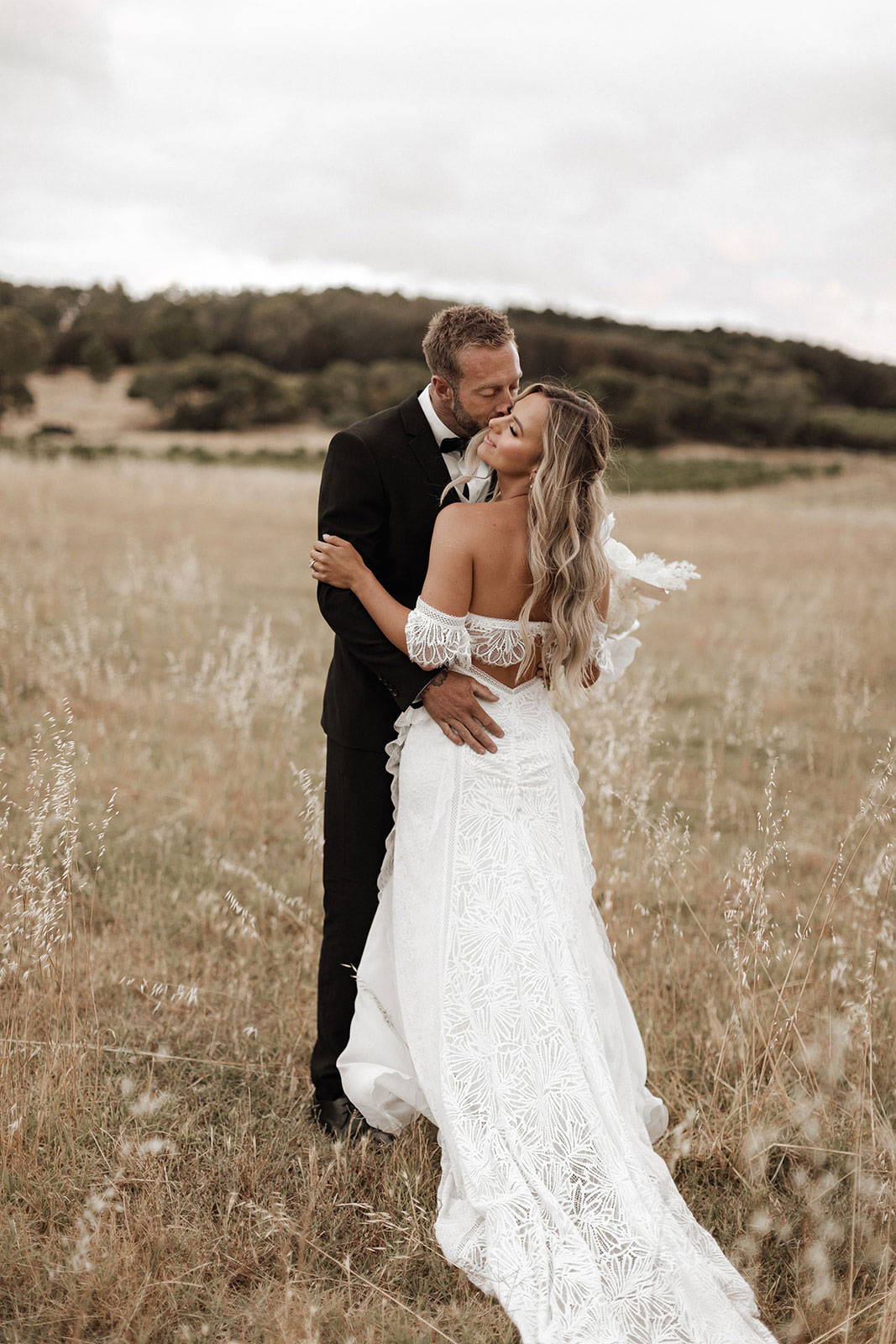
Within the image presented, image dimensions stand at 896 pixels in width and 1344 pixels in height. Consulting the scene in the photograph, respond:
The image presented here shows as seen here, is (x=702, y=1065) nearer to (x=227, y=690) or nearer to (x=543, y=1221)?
(x=543, y=1221)

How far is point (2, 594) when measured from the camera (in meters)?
8.38

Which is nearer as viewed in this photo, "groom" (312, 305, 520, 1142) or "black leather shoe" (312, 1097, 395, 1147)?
"groom" (312, 305, 520, 1142)

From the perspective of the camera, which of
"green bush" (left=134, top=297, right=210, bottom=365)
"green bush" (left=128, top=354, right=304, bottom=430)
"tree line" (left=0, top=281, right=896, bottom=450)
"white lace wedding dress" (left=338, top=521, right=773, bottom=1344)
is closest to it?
"white lace wedding dress" (left=338, top=521, right=773, bottom=1344)

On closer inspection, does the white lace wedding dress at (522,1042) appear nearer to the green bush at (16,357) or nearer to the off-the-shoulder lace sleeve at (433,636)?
the off-the-shoulder lace sleeve at (433,636)

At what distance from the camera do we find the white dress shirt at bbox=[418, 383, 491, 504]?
3.08 metres

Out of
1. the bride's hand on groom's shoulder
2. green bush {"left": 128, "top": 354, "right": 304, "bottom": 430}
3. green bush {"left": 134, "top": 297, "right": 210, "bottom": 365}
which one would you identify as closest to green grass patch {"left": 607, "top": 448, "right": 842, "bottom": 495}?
green bush {"left": 128, "top": 354, "right": 304, "bottom": 430}

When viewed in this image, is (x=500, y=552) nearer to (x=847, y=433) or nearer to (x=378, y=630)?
(x=378, y=630)

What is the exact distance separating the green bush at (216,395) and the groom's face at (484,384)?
4425 centimetres

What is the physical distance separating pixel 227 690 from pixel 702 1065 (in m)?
3.96

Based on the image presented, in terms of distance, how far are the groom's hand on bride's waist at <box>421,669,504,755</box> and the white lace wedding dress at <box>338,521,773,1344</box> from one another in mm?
54

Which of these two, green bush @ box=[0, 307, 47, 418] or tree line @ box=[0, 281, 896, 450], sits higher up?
tree line @ box=[0, 281, 896, 450]

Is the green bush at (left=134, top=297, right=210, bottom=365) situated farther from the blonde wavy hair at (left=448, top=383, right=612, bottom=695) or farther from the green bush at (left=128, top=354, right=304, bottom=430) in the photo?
the blonde wavy hair at (left=448, top=383, right=612, bottom=695)

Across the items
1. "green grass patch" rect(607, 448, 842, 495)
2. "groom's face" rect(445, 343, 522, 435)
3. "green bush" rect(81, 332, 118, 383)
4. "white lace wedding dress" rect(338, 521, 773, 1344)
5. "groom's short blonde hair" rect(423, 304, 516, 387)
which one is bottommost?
"white lace wedding dress" rect(338, 521, 773, 1344)

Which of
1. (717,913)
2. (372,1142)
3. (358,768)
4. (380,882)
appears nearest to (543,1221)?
(372,1142)
